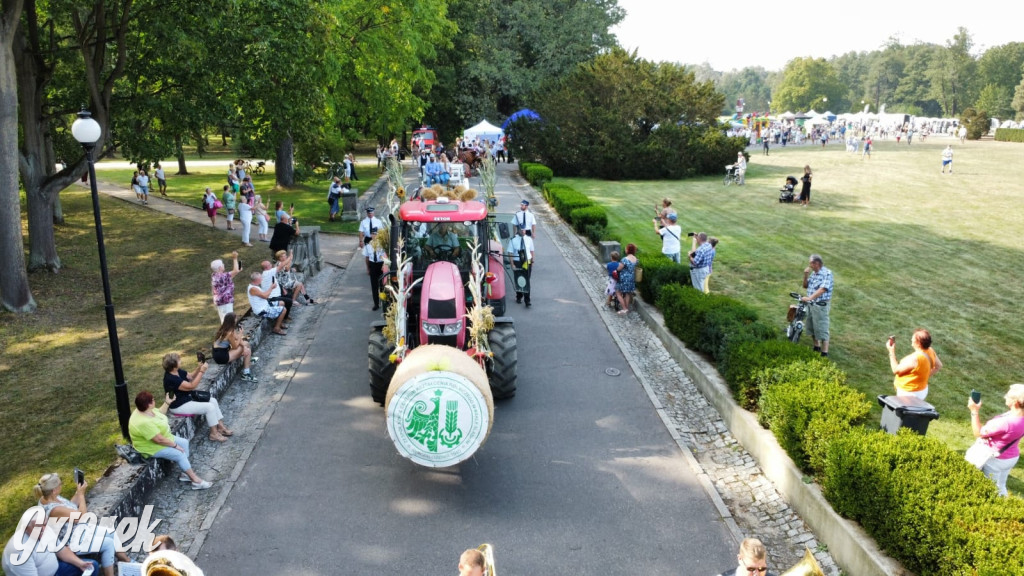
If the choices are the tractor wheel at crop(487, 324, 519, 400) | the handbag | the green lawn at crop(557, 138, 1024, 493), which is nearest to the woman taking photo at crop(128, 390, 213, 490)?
the tractor wheel at crop(487, 324, 519, 400)

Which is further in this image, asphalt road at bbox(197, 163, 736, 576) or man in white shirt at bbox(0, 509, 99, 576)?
asphalt road at bbox(197, 163, 736, 576)

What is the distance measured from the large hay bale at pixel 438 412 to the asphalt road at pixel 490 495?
81 centimetres

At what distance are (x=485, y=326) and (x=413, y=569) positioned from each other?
353cm

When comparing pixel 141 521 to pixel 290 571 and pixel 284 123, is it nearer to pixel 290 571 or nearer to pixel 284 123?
pixel 290 571

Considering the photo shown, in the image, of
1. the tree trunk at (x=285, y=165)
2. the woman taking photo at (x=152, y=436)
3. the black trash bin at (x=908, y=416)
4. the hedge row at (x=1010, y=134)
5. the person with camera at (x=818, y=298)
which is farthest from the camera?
the hedge row at (x=1010, y=134)

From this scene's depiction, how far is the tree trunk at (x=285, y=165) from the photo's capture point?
3006 cm

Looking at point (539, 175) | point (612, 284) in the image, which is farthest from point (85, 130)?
point (539, 175)

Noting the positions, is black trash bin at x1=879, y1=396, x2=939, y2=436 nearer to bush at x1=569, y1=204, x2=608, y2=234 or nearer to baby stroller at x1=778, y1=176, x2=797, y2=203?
bush at x1=569, y1=204, x2=608, y2=234

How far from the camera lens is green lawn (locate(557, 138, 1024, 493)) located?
11.0 m

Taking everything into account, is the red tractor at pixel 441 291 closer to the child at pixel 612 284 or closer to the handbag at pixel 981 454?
the child at pixel 612 284

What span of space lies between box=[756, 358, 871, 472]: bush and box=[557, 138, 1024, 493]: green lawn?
2021 millimetres

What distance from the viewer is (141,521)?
7.02 meters

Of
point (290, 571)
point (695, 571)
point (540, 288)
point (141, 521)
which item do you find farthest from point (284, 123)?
point (695, 571)

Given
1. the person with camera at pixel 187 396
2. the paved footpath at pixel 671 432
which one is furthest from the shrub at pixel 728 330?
the person with camera at pixel 187 396
